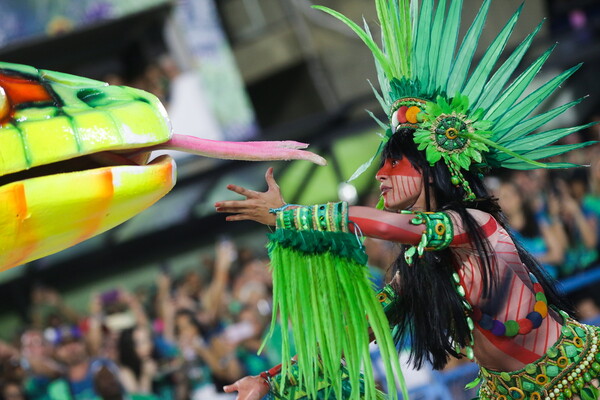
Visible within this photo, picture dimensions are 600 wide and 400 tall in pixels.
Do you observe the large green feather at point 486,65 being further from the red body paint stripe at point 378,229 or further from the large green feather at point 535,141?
the red body paint stripe at point 378,229

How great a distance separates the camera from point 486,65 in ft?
7.00

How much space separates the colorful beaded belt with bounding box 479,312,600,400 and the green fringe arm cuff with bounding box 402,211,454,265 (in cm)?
45

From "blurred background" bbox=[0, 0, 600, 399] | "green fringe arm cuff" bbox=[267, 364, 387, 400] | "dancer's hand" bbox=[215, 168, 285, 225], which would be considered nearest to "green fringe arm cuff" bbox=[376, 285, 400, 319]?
"green fringe arm cuff" bbox=[267, 364, 387, 400]

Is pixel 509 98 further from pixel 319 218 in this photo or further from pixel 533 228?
pixel 533 228

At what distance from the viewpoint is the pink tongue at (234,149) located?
159 centimetres

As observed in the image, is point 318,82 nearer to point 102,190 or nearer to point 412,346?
point 412,346

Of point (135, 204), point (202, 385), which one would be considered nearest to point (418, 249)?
point (135, 204)

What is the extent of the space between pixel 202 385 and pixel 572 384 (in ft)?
9.93

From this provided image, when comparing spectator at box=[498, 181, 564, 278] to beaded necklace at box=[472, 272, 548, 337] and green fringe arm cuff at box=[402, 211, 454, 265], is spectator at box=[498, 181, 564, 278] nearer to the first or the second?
beaded necklace at box=[472, 272, 548, 337]

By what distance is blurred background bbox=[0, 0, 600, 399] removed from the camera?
4691mm

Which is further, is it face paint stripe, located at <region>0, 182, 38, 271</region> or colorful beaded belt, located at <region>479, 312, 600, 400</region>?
colorful beaded belt, located at <region>479, 312, 600, 400</region>

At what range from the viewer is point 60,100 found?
1533 mm

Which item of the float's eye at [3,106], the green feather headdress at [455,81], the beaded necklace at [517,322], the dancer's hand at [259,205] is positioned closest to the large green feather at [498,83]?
the green feather headdress at [455,81]

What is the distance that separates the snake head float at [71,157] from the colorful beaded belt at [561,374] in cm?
106
